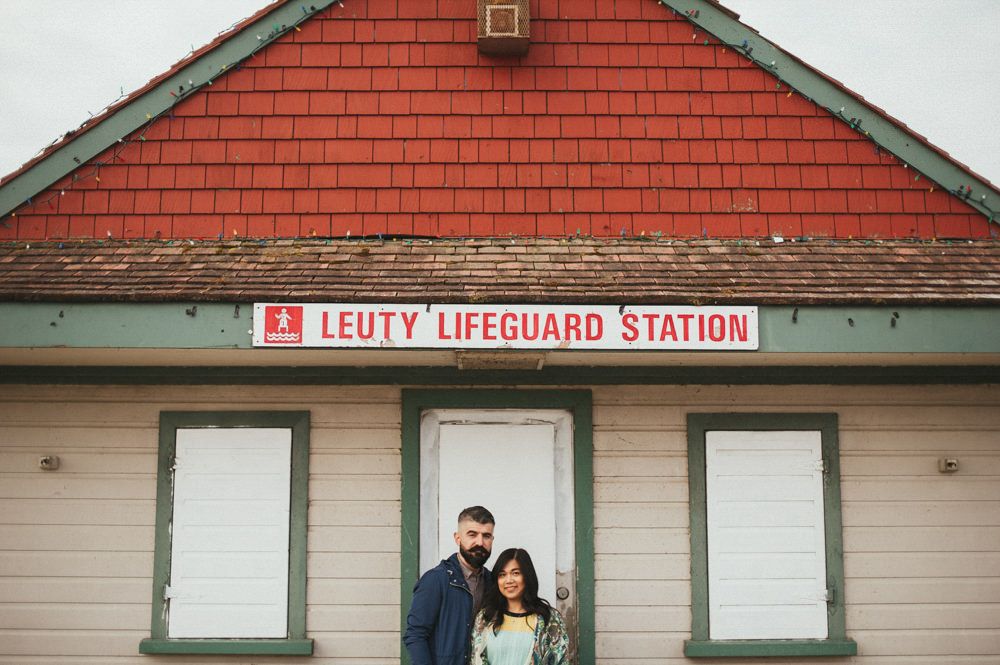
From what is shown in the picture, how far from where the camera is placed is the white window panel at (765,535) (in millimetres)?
5602

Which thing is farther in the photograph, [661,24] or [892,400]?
[661,24]

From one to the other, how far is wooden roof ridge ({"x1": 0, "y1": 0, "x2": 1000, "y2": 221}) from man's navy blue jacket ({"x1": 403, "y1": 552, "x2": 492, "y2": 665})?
409cm

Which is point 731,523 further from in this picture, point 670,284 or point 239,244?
point 239,244

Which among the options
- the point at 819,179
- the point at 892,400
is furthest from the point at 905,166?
the point at 892,400

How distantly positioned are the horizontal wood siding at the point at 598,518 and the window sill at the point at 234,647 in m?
0.10

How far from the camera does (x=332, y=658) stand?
18.2 feet

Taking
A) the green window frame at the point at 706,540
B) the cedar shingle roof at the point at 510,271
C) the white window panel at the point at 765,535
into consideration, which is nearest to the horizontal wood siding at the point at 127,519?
the cedar shingle roof at the point at 510,271

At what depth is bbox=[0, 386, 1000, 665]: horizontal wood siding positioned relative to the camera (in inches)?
Answer: 220

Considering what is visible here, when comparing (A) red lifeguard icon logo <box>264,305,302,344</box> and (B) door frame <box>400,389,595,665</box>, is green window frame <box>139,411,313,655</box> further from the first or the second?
(A) red lifeguard icon logo <box>264,305,302,344</box>

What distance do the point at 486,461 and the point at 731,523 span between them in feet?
5.69

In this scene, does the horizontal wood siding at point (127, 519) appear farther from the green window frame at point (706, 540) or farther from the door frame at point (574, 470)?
the green window frame at point (706, 540)

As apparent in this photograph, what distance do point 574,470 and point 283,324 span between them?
2.20m

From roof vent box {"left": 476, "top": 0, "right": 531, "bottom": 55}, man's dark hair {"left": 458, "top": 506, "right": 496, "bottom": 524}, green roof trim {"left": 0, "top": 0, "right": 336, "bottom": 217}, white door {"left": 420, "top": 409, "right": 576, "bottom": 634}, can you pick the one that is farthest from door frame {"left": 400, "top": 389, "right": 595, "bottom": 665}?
green roof trim {"left": 0, "top": 0, "right": 336, "bottom": 217}

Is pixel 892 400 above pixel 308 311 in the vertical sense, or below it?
below
